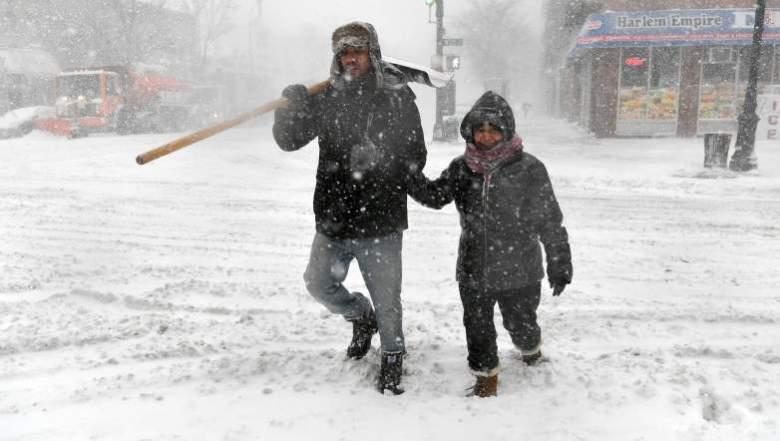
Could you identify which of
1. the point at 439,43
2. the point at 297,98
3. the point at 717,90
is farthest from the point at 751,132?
the point at 297,98

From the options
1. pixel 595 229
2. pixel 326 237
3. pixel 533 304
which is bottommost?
pixel 595 229

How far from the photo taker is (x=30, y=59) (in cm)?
3266

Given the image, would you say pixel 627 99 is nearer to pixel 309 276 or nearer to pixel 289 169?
pixel 289 169

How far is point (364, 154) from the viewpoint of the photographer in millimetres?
3092

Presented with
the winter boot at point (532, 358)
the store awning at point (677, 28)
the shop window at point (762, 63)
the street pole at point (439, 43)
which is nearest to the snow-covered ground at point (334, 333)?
the winter boot at point (532, 358)

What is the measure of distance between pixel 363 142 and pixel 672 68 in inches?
734

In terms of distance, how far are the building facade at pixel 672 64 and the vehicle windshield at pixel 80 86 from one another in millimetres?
15590

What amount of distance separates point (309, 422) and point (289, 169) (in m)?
9.63

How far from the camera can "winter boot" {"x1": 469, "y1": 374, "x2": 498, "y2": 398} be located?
323cm

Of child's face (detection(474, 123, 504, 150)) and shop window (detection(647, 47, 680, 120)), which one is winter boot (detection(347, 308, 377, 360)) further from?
shop window (detection(647, 47, 680, 120))

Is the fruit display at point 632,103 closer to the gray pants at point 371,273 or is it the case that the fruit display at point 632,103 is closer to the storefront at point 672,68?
the storefront at point 672,68

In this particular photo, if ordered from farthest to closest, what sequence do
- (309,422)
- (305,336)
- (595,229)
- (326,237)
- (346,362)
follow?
(595,229)
(305,336)
(346,362)
(326,237)
(309,422)

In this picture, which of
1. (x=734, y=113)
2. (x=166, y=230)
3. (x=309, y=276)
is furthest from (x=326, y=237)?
(x=734, y=113)

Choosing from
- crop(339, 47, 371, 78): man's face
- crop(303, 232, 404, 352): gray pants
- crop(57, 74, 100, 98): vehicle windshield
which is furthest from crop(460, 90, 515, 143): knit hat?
crop(57, 74, 100, 98): vehicle windshield
